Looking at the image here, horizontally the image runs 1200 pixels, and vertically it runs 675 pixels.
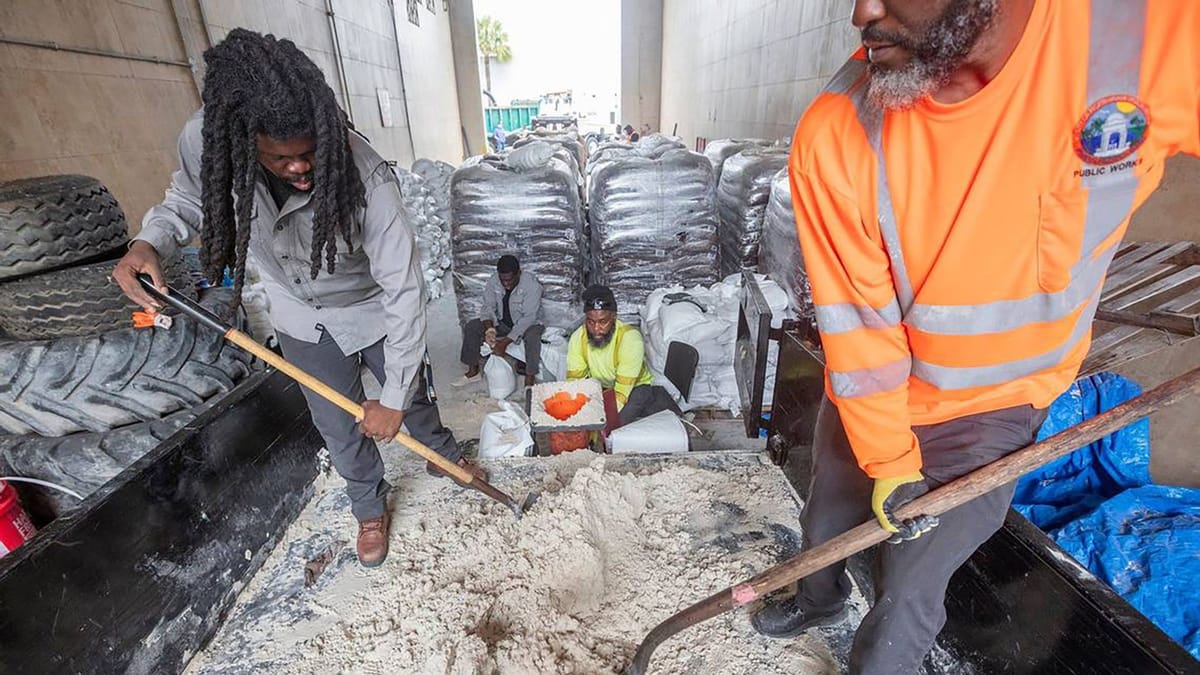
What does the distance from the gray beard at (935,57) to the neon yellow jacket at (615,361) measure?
1949 millimetres

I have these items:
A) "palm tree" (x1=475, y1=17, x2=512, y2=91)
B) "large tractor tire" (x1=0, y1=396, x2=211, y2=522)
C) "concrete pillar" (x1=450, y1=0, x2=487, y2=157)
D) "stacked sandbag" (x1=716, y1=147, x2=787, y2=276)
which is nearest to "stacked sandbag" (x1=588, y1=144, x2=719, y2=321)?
"stacked sandbag" (x1=716, y1=147, x2=787, y2=276)

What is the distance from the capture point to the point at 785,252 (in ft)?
9.12

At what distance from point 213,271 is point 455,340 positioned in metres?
2.97

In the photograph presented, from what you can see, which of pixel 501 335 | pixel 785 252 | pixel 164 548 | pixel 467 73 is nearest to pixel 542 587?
pixel 164 548

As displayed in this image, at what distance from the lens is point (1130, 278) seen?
1.57 metres

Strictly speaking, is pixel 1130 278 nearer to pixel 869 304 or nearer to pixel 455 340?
pixel 869 304

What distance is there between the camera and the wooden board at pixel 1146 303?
4.50 feet

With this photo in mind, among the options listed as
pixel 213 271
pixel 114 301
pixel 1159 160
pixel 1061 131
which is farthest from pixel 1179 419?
pixel 114 301

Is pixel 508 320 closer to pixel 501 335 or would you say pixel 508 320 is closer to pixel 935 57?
pixel 501 335

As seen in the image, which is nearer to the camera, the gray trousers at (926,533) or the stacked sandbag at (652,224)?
the gray trousers at (926,533)

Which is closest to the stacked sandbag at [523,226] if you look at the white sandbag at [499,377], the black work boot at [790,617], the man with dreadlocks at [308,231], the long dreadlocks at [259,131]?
the white sandbag at [499,377]

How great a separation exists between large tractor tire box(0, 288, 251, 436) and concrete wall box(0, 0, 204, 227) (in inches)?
45.6

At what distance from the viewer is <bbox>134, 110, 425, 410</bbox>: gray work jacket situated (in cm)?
128

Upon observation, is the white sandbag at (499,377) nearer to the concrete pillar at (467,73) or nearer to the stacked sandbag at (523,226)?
the stacked sandbag at (523,226)
